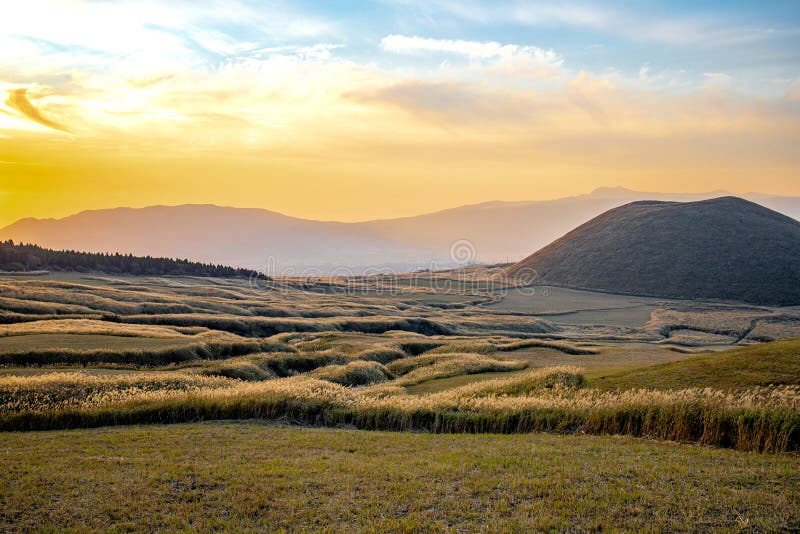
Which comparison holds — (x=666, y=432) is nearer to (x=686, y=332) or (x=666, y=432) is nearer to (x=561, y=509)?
(x=561, y=509)

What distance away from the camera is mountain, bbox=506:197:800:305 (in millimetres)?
152875

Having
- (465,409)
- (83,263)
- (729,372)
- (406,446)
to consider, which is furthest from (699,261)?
(406,446)

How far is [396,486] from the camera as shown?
41.6 ft

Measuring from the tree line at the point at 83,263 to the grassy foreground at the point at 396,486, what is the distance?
120183 mm

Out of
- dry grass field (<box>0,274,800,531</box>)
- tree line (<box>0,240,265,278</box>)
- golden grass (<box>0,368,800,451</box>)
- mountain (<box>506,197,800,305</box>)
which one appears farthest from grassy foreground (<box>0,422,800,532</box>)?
mountain (<box>506,197,800,305</box>)

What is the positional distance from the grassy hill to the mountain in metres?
139

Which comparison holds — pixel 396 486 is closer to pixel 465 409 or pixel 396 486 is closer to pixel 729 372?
pixel 465 409

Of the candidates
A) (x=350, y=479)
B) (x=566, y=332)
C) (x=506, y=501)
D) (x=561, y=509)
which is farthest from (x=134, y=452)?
(x=566, y=332)

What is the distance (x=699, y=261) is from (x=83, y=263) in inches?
6412

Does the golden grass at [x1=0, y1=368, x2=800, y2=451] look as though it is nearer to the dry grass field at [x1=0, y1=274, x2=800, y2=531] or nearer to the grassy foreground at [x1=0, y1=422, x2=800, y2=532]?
the dry grass field at [x1=0, y1=274, x2=800, y2=531]

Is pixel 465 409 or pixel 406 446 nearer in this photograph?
pixel 406 446

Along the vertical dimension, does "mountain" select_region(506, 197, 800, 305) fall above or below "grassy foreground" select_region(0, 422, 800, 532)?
above

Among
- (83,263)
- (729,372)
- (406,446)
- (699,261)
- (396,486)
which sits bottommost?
(406,446)

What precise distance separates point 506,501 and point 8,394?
19.4m
